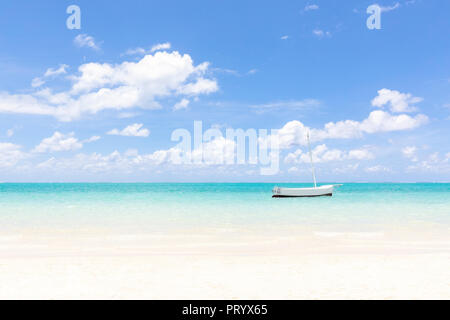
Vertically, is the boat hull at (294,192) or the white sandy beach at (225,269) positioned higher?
the white sandy beach at (225,269)

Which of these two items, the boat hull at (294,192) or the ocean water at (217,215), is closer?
the ocean water at (217,215)

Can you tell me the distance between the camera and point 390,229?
19.9 meters

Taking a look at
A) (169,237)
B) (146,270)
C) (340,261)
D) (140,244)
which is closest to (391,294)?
(340,261)

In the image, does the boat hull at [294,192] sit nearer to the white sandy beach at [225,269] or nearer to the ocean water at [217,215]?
the ocean water at [217,215]

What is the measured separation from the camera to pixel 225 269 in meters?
9.36

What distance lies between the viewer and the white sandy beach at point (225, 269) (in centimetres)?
743

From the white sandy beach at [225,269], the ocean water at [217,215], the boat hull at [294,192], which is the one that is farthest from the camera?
the boat hull at [294,192]

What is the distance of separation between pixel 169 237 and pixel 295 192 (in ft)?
136

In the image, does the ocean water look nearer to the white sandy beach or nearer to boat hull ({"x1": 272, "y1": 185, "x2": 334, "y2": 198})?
the white sandy beach

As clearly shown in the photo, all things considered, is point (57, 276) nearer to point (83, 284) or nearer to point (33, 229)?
point (83, 284)

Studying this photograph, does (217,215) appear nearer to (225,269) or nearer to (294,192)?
(225,269)

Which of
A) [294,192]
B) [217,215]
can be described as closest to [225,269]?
[217,215]

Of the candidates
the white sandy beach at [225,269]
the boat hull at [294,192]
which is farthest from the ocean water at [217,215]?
the boat hull at [294,192]
